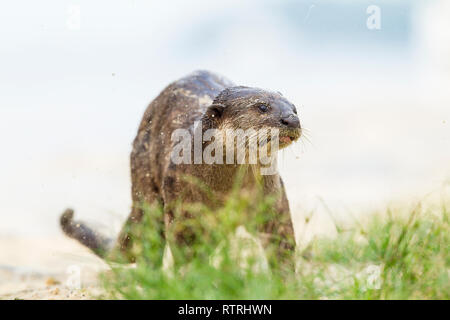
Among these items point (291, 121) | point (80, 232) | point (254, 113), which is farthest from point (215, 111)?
point (80, 232)

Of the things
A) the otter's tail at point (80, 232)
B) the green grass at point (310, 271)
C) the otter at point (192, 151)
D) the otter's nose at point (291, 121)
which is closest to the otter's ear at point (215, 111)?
the otter at point (192, 151)

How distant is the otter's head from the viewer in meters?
3.31

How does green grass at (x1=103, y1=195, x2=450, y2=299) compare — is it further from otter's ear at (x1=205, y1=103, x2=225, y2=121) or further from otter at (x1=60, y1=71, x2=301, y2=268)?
otter's ear at (x1=205, y1=103, x2=225, y2=121)

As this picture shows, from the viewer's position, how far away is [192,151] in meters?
3.71

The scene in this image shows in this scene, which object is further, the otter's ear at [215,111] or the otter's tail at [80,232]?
the otter's tail at [80,232]

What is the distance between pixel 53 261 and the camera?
6.02 metres

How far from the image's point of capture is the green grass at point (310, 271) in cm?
258

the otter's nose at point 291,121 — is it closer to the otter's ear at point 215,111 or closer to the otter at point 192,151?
the otter at point 192,151

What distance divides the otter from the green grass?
0.31 m

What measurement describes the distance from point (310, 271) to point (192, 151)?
1193mm

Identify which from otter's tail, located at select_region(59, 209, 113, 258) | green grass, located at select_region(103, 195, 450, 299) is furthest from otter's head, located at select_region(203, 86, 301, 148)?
otter's tail, located at select_region(59, 209, 113, 258)

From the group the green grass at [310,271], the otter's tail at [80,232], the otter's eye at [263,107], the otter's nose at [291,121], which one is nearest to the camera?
the green grass at [310,271]
